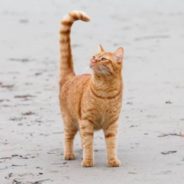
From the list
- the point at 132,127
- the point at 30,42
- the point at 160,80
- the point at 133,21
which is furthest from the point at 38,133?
the point at 133,21

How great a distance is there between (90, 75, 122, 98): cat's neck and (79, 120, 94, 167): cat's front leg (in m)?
0.26

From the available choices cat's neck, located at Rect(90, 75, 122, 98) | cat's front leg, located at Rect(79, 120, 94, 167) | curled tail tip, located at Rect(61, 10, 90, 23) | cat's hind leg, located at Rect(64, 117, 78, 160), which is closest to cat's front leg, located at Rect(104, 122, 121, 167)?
cat's front leg, located at Rect(79, 120, 94, 167)

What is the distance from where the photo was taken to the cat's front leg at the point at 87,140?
624 cm

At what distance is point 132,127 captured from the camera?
7.52 metres

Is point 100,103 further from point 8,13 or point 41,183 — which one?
point 8,13

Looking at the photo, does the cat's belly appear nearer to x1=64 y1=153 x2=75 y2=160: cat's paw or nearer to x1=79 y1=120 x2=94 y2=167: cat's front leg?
x1=79 y1=120 x2=94 y2=167: cat's front leg

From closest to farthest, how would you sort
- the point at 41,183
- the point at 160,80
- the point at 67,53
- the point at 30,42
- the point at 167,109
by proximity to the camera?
the point at 41,183, the point at 67,53, the point at 167,109, the point at 160,80, the point at 30,42

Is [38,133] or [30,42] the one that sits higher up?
[30,42]

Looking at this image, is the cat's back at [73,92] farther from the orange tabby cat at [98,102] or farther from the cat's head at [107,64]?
the cat's head at [107,64]

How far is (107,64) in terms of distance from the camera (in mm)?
6070

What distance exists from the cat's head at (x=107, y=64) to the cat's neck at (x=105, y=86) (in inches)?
1.7

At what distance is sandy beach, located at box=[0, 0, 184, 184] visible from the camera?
612cm

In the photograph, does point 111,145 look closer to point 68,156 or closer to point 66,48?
point 68,156

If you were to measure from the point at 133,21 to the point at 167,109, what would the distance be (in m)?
6.33
